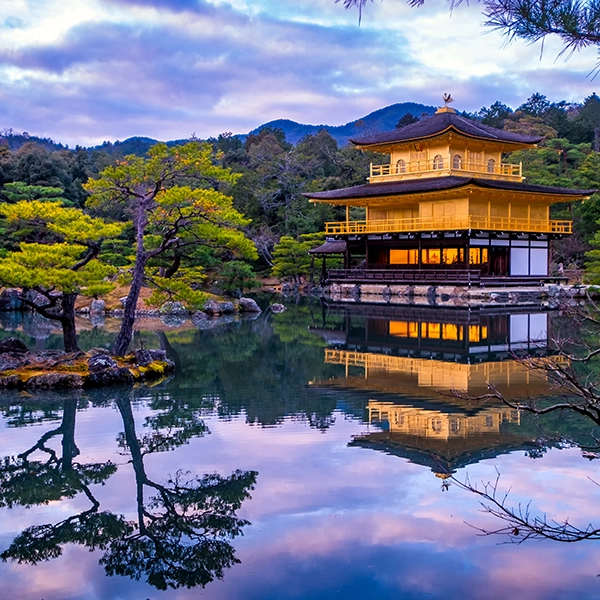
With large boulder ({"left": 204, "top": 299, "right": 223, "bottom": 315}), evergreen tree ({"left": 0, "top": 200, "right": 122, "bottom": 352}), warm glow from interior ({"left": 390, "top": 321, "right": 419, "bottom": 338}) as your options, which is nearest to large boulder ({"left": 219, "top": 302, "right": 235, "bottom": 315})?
large boulder ({"left": 204, "top": 299, "right": 223, "bottom": 315})

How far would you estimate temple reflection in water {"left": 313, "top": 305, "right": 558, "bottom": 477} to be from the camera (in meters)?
7.93

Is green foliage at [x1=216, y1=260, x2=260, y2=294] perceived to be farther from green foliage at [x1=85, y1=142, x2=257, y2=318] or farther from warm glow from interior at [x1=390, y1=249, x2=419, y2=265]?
green foliage at [x1=85, y1=142, x2=257, y2=318]

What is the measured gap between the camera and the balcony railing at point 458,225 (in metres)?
29.5

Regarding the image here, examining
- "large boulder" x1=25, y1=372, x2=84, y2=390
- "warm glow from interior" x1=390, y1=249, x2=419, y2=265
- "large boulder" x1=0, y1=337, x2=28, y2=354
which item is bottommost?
"large boulder" x1=25, y1=372, x2=84, y2=390

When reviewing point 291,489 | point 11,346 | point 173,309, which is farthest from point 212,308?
point 291,489

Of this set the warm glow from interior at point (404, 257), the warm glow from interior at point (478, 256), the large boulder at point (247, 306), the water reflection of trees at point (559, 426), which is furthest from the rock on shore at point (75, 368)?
the warm glow from interior at point (404, 257)

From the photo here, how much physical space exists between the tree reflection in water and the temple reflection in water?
79.2 inches

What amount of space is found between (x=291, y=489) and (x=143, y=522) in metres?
1.35

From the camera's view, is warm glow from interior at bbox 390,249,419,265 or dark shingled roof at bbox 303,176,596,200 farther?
warm glow from interior at bbox 390,249,419,265

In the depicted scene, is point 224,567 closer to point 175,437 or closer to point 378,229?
point 175,437

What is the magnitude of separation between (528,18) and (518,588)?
138 inches

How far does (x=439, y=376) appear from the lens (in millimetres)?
12328

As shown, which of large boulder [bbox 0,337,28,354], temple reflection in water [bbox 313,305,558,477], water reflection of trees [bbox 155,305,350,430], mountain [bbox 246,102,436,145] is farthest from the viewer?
mountain [bbox 246,102,436,145]

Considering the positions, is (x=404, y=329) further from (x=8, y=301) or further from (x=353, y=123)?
(x=353, y=123)
